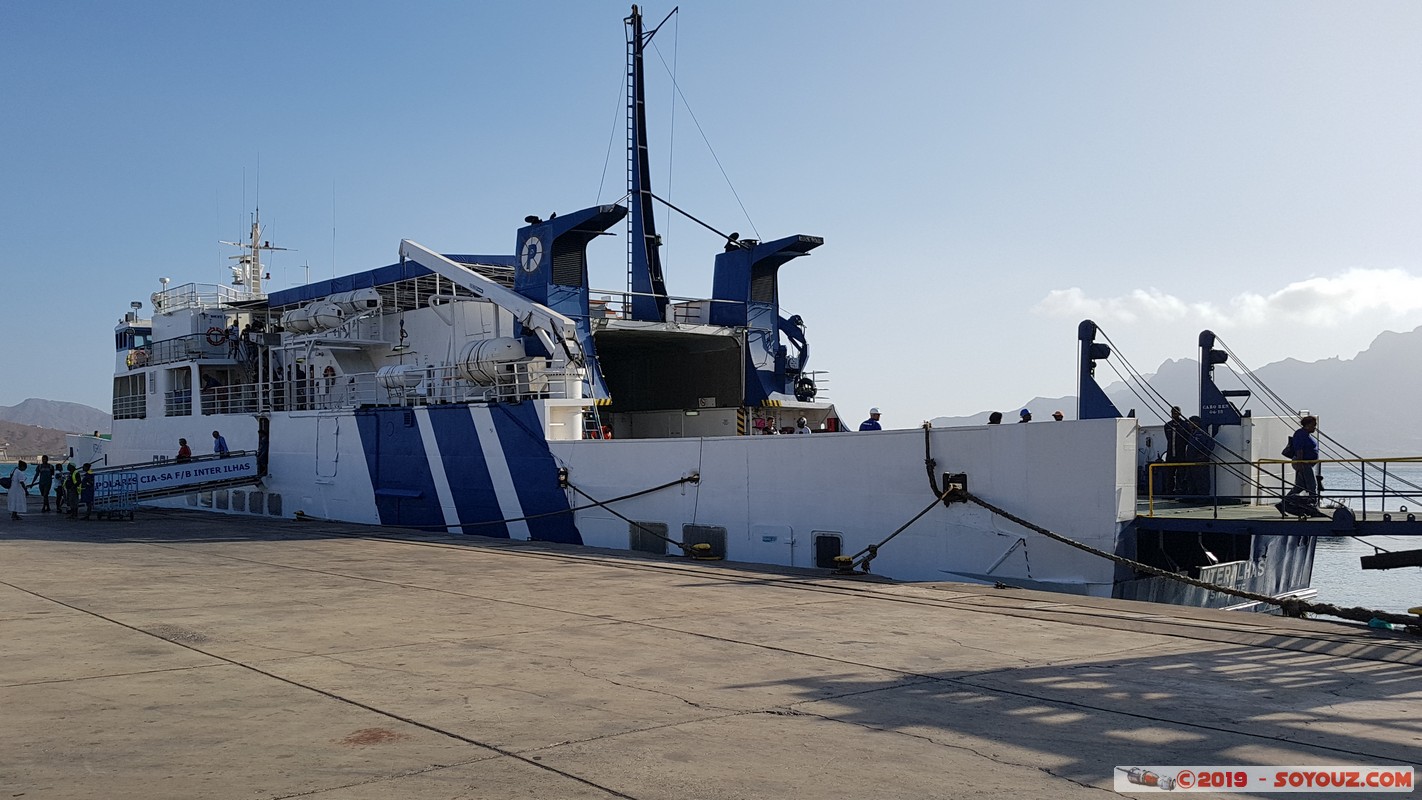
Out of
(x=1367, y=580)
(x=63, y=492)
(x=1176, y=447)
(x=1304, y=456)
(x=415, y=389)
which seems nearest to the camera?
(x=1304, y=456)

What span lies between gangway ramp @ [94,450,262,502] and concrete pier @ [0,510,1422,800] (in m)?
Answer: 12.6

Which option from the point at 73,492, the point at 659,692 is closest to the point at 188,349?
the point at 73,492

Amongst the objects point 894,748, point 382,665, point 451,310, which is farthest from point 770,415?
point 894,748

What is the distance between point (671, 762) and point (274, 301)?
24627mm

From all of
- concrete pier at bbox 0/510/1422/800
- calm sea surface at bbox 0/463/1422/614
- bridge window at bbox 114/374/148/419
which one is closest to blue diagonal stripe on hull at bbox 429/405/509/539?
concrete pier at bbox 0/510/1422/800

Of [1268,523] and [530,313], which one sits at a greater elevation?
[530,313]

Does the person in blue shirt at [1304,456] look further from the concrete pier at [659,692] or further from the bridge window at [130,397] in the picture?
the bridge window at [130,397]

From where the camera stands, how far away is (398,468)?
20.3 metres

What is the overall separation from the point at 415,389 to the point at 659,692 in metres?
14.9

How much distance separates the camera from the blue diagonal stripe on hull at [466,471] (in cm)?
1838

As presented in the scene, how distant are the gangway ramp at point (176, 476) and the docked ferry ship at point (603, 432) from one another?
118 millimetres

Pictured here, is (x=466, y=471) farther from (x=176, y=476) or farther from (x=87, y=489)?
(x=87, y=489)

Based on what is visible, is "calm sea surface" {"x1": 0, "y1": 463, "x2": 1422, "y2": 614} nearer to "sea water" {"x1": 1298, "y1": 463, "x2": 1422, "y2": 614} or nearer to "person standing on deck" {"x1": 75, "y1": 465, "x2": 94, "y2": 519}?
"sea water" {"x1": 1298, "y1": 463, "x2": 1422, "y2": 614}

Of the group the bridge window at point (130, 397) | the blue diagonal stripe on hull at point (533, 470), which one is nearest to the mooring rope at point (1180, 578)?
the blue diagonal stripe on hull at point (533, 470)
